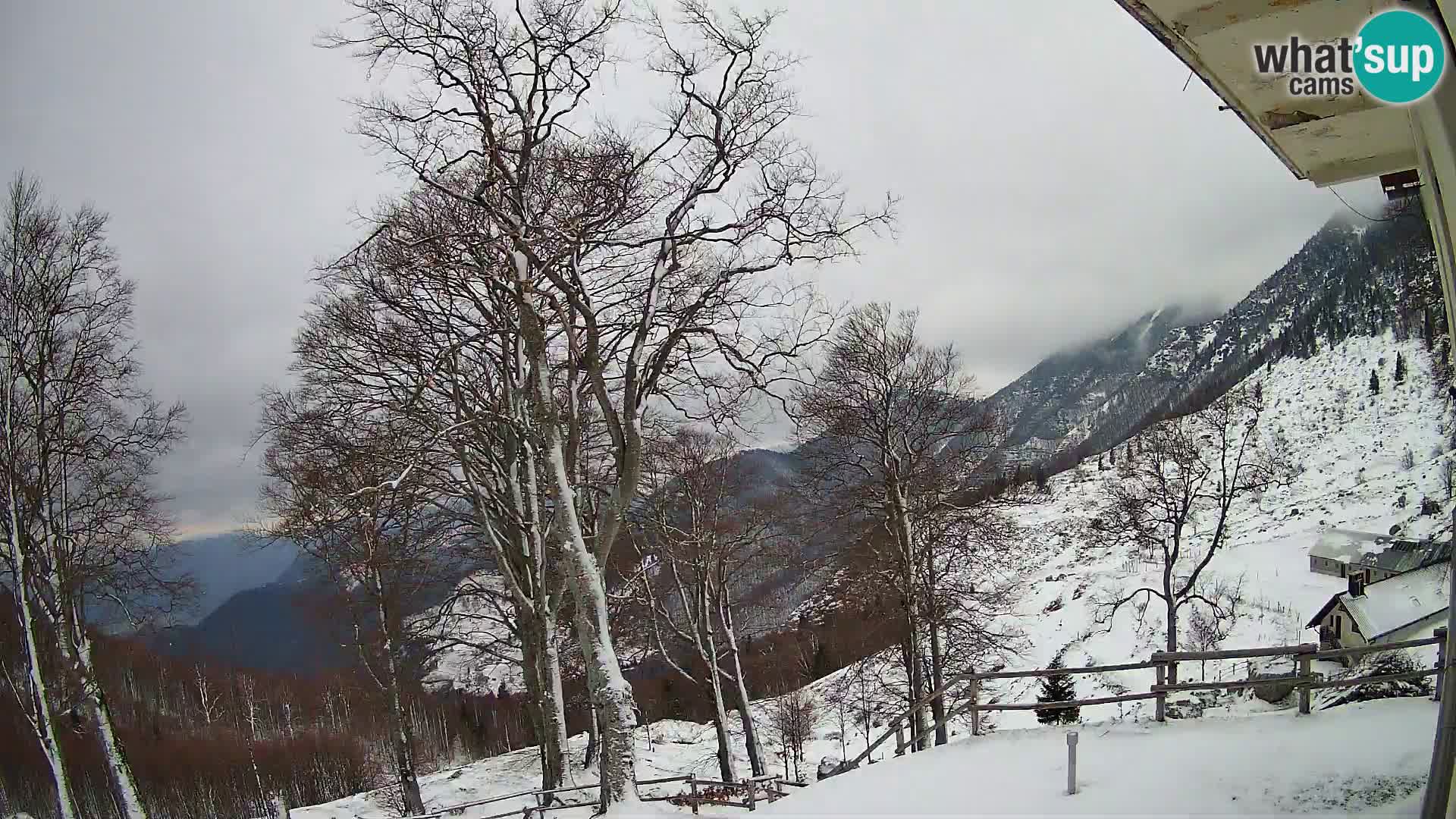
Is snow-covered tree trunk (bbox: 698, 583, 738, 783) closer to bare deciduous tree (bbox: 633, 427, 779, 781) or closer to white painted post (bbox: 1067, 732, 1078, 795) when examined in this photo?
bare deciduous tree (bbox: 633, 427, 779, 781)

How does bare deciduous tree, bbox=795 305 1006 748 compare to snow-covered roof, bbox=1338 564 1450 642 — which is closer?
bare deciduous tree, bbox=795 305 1006 748

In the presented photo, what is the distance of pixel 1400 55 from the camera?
3.28 m

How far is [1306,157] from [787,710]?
29.1m

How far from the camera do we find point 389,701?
14.9m

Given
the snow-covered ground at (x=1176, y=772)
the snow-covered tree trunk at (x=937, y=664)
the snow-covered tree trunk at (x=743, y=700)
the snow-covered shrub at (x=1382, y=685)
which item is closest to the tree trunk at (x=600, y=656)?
the snow-covered ground at (x=1176, y=772)

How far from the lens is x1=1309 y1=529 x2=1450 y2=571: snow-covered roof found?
90.4 feet

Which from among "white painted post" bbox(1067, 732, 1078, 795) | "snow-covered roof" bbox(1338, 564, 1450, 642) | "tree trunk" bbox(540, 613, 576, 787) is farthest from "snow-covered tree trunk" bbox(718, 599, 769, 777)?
"snow-covered roof" bbox(1338, 564, 1450, 642)

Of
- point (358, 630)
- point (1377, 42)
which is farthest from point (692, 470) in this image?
point (1377, 42)

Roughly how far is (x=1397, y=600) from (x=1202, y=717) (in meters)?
21.1

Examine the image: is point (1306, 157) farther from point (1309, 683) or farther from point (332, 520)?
point (332, 520)

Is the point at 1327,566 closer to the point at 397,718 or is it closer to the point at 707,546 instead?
the point at 707,546

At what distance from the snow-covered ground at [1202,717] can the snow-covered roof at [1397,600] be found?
210 centimetres

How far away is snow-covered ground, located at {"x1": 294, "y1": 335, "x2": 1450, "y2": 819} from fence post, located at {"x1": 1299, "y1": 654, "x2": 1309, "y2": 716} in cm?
21

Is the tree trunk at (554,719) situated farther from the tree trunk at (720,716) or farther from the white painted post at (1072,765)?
the white painted post at (1072,765)
